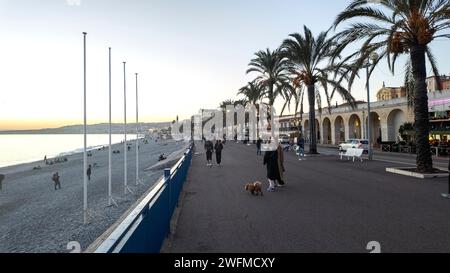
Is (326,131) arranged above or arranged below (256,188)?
above

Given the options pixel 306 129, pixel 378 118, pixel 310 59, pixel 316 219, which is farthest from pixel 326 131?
pixel 316 219

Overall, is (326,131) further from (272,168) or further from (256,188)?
(256,188)

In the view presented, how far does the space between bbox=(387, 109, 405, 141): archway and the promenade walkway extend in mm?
26261

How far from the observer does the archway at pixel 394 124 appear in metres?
34.8

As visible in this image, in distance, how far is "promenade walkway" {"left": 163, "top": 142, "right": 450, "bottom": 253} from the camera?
17.3ft

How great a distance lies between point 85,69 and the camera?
10344 mm

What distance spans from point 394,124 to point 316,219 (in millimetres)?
33349

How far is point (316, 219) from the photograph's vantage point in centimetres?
675

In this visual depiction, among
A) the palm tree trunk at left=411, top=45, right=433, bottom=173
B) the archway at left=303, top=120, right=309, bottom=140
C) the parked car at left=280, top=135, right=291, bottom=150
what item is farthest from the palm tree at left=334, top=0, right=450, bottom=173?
the archway at left=303, top=120, right=309, bottom=140

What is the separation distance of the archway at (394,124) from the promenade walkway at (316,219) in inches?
1034

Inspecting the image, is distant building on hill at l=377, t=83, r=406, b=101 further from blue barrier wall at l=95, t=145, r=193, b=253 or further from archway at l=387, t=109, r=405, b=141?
blue barrier wall at l=95, t=145, r=193, b=253

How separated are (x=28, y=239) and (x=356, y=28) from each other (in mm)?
15498
